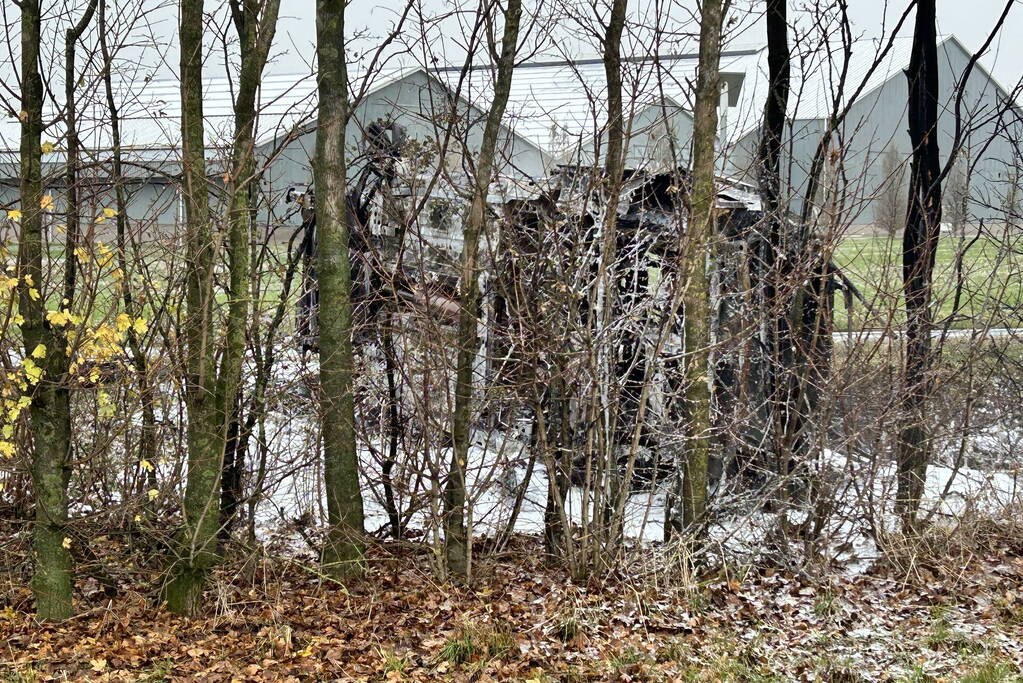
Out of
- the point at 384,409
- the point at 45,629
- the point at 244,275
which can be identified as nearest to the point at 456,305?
the point at 384,409

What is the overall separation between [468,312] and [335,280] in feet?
3.57

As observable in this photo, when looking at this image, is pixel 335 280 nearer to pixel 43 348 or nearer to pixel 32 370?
pixel 43 348

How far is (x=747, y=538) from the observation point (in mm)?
9328

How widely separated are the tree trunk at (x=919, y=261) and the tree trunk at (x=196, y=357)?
557 centimetres

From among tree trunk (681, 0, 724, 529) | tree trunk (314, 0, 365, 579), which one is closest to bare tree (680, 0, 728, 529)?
tree trunk (681, 0, 724, 529)

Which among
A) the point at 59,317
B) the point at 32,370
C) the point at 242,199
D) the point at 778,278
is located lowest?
the point at 32,370

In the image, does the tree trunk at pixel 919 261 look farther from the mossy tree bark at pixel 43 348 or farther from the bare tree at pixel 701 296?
the mossy tree bark at pixel 43 348

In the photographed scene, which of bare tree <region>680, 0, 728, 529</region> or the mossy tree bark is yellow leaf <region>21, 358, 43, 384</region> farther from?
bare tree <region>680, 0, 728, 529</region>

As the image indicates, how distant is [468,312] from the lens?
26.8ft

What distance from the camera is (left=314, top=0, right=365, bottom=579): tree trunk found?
26.9 feet

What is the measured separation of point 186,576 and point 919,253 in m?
7.12

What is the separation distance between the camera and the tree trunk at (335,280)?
8.20 meters

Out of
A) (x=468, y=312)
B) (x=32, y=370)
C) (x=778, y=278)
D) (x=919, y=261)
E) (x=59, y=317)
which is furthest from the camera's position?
(x=919, y=261)

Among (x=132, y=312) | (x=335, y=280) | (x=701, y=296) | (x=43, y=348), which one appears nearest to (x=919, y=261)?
(x=701, y=296)
